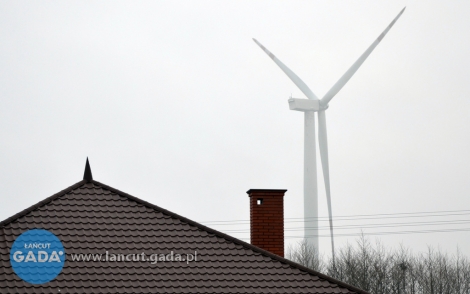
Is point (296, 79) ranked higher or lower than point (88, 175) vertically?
higher

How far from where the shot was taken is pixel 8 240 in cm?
1606

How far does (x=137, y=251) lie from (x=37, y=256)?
2.03 metres

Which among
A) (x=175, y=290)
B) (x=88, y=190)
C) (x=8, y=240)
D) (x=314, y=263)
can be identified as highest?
(x=314, y=263)

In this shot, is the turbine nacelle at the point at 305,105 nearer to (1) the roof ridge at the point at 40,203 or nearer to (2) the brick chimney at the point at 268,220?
(2) the brick chimney at the point at 268,220

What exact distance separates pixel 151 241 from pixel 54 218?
7.20 ft

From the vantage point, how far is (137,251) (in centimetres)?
1611

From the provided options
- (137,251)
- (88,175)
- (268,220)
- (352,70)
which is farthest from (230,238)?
(352,70)

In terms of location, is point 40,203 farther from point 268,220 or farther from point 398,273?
point 398,273

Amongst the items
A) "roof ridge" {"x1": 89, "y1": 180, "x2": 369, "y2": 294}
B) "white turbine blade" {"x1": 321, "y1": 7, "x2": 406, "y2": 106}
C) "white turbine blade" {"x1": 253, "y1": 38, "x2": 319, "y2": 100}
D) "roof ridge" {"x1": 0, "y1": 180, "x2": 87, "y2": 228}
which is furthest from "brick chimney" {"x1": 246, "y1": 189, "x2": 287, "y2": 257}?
"white turbine blade" {"x1": 253, "y1": 38, "x2": 319, "y2": 100}

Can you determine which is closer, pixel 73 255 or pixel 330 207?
pixel 73 255

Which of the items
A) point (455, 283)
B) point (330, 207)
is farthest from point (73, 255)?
point (455, 283)

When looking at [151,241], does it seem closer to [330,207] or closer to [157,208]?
[157,208]

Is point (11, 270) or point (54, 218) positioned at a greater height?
point (54, 218)

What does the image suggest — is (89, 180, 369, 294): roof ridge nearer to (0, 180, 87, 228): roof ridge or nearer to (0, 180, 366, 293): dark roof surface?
(0, 180, 366, 293): dark roof surface
